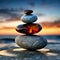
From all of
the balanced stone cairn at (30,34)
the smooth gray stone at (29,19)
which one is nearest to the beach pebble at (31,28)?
the balanced stone cairn at (30,34)

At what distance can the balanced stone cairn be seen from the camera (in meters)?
13.4

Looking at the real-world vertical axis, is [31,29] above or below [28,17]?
below

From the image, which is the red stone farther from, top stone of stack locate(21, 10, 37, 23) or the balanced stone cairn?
top stone of stack locate(21, 10, 37, 23)

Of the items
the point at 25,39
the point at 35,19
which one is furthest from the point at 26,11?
the point at 25,39

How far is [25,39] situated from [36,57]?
6.32ft

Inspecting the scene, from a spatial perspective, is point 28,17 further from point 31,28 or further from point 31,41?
point 31,41

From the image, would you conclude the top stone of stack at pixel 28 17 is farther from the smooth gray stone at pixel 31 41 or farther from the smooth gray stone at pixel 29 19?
the smooth gray stone at pixel 31 41

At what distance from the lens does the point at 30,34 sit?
1383 centimetres

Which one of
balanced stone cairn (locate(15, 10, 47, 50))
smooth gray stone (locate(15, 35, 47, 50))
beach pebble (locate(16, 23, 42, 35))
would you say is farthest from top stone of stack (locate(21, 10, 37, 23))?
smooth gray stone (locate(15, 35, 47, 50))

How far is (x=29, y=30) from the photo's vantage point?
1371 centimetres

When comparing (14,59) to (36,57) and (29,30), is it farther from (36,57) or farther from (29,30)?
(29,30)

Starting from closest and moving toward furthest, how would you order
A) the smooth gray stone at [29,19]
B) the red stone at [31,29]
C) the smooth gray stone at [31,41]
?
the smooth gray stone at [31,41] < the smooth gray stone at [29,19] < the red stone at [31,29]

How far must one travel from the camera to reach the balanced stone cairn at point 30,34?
1336cm

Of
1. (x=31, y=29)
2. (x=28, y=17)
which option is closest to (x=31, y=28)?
(x=31, y=29)
